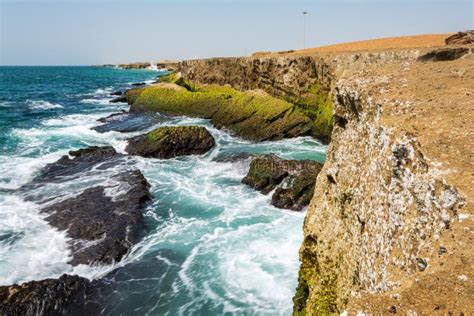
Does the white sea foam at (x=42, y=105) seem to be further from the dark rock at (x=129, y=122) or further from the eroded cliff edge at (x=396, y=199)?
the eroded cliff edge at (x=396, y=199)

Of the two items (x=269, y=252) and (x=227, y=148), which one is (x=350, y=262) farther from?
(x=227, y=148)

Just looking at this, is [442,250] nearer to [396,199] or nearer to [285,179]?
[396,199]

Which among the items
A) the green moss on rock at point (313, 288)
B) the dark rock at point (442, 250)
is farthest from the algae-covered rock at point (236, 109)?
the dark rock at point (442, 250)

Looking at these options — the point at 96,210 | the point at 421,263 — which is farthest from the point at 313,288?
the point at 96,210

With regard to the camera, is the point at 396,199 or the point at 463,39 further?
the point at 463,39

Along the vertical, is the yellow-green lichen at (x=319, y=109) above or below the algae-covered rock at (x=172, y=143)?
above

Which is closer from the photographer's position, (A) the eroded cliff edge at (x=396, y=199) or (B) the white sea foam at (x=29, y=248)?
(A) the eroded cliff edge at (x=396, y=199)
